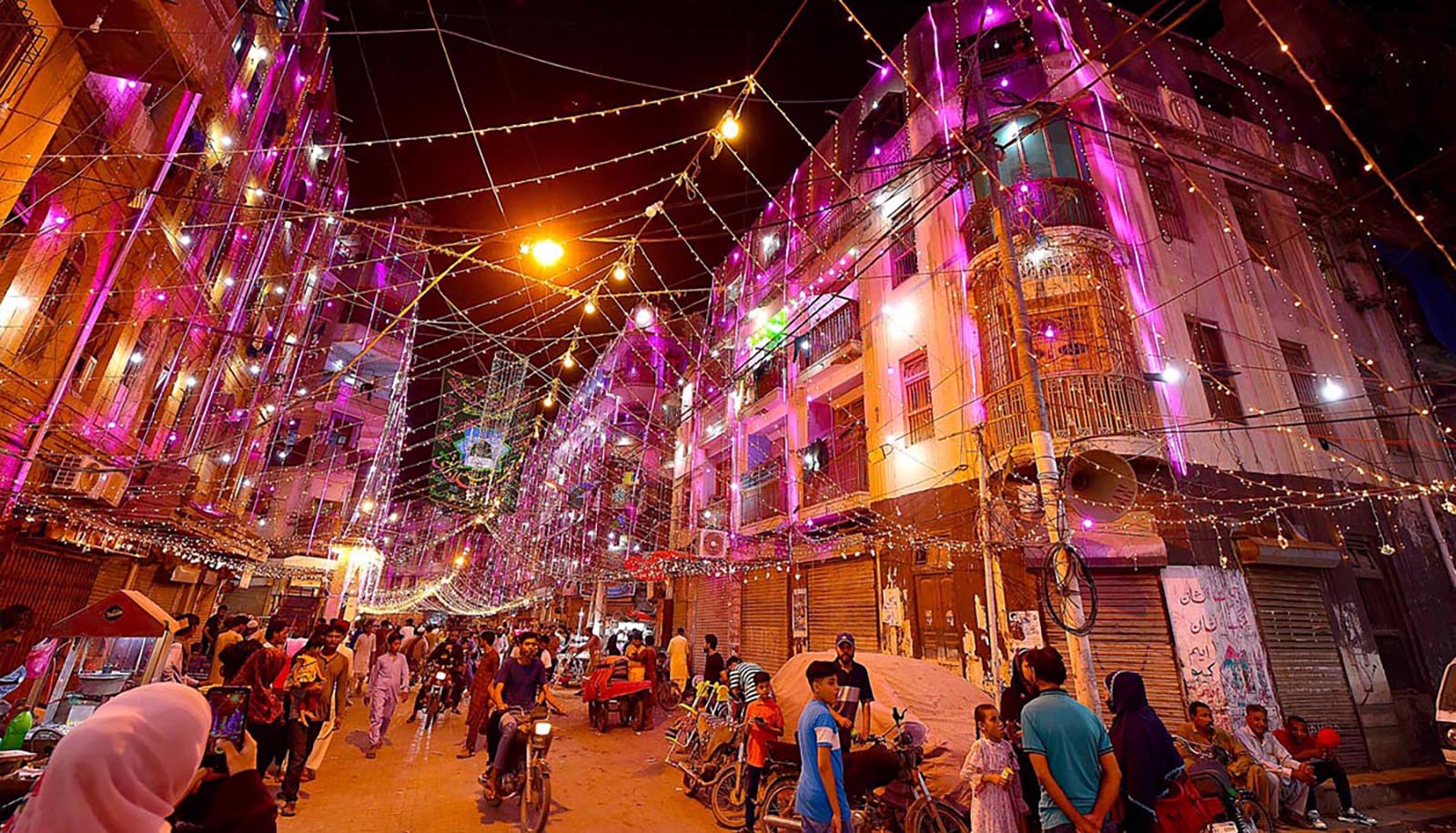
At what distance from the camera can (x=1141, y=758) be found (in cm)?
393

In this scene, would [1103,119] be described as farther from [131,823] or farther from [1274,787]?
[131,823]

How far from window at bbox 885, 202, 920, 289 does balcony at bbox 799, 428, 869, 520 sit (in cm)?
406

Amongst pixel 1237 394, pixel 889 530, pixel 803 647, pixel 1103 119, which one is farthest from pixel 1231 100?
pixel 803 647

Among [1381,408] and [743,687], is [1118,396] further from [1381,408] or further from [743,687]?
[1381,408]

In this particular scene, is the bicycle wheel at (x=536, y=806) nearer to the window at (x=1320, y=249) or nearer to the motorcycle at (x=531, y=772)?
the motorcycle at (x=531, y=772)

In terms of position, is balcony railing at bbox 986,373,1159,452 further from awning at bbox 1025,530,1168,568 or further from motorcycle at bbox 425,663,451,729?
motorcycle at bbox 425,663,451,729

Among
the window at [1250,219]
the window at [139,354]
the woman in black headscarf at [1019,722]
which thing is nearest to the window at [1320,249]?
the window at [1250,219]

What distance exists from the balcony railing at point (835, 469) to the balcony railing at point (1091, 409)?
4.43 m

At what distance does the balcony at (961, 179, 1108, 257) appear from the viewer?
444 inches

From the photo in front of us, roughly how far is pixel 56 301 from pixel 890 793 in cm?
1424

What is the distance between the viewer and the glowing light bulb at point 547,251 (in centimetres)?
716

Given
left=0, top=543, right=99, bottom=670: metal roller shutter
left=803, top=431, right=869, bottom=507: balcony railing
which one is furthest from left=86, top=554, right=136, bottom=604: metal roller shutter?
left=803, top=431, right=869, bottom=507: balcony railing

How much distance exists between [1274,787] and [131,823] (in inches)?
427

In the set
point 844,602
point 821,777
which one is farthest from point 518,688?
point 844,602
